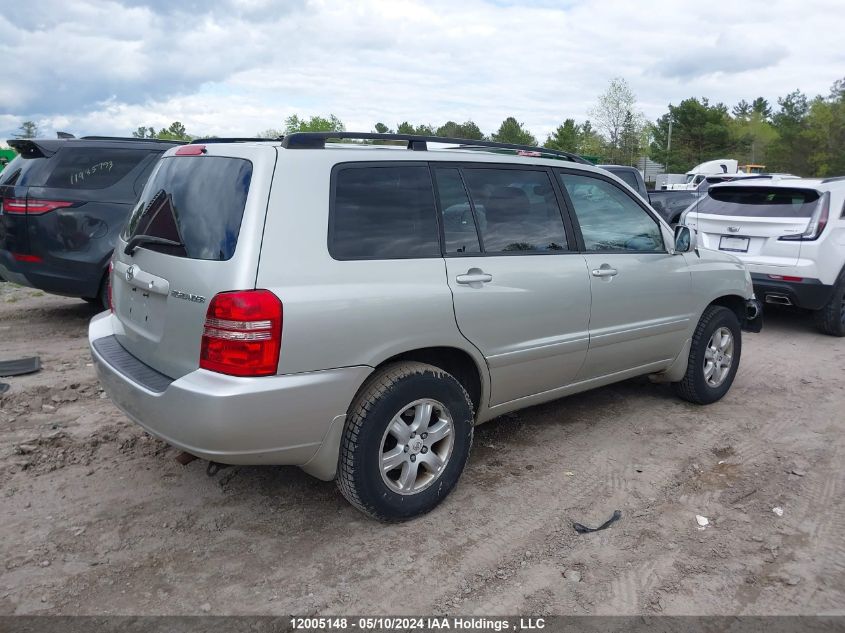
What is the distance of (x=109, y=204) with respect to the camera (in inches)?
268

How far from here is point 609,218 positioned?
4.38 meters

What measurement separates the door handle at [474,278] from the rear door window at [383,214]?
172 mm

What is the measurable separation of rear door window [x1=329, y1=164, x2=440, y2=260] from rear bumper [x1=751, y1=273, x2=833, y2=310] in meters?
5.12

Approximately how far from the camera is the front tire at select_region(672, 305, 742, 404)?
491cm

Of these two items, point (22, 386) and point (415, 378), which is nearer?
point (415, 378)

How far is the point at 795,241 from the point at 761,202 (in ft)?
2.22

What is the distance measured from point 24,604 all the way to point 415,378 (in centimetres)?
185

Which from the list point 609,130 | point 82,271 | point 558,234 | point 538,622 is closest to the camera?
point 538,622

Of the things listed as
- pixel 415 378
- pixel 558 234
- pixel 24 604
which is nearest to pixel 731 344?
pixel 558 234

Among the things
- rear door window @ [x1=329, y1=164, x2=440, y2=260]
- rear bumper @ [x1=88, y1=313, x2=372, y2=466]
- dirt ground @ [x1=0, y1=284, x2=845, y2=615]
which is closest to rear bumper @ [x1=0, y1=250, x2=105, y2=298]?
dirt ground @ [x1=0, y1=284, x2=845, y2=615]

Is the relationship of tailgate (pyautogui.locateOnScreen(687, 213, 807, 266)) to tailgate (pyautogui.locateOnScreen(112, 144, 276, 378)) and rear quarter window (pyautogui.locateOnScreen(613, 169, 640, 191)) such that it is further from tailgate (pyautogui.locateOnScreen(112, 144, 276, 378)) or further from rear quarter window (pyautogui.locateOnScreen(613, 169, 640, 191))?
tailgate (pyautogui.locateOnScreen(112, 144, 276, 378))

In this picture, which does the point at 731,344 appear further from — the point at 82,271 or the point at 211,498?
the point at 82,271

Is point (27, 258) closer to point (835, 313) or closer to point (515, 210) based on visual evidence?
point (515, 210)

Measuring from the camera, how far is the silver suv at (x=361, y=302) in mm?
2805
